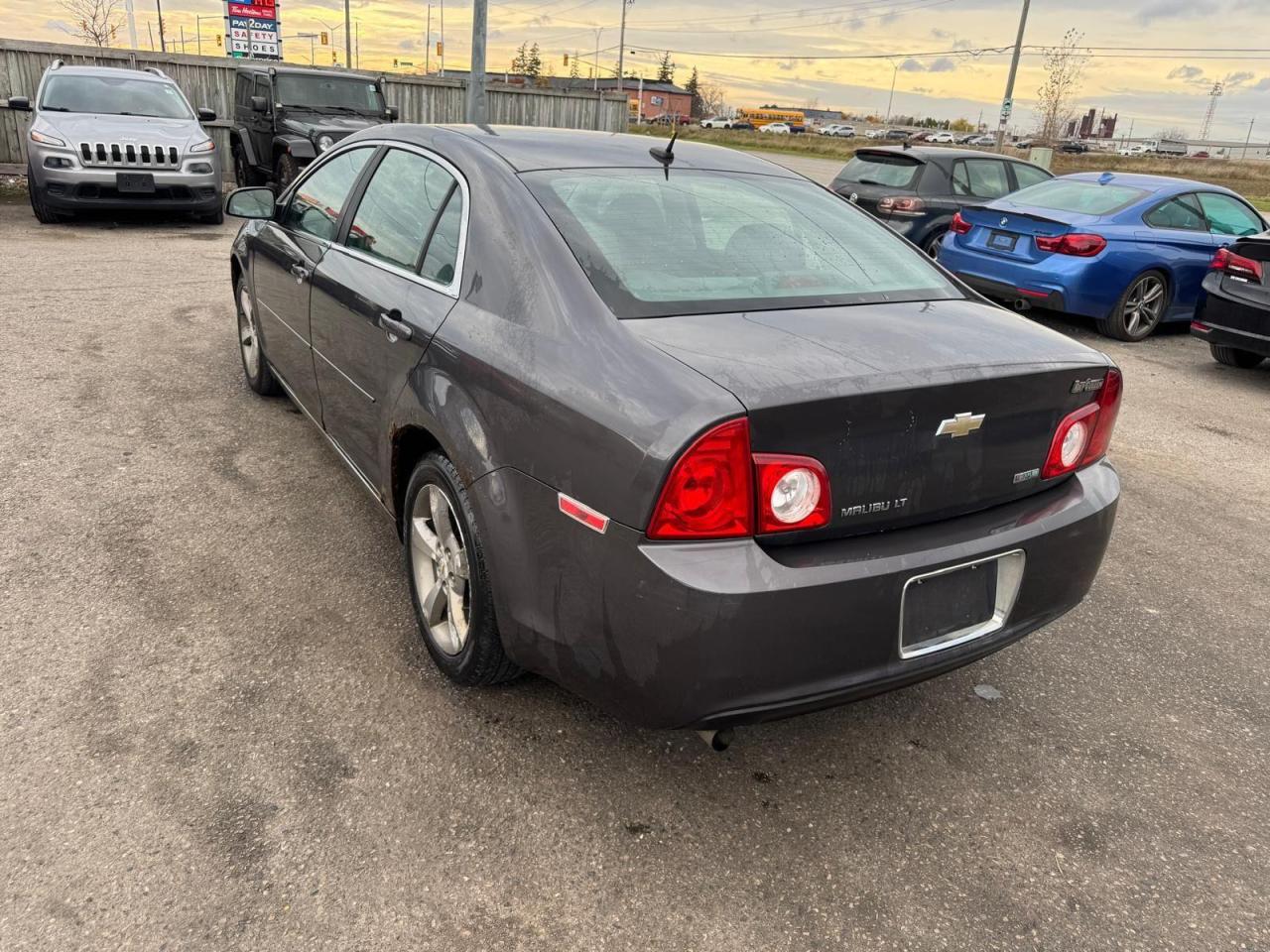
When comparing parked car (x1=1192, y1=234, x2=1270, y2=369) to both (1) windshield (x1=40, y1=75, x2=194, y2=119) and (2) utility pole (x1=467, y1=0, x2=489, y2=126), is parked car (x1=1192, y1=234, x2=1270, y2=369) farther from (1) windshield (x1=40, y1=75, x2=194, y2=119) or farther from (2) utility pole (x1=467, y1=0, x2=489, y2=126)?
(1) windshield (x1=40, y1=75, x2=194, y2=119)

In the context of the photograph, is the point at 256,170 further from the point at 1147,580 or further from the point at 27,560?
the point at 1147,580

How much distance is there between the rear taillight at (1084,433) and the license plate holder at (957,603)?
12.7 inches

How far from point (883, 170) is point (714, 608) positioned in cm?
984

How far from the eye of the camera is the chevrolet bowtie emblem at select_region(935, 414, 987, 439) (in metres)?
2.24

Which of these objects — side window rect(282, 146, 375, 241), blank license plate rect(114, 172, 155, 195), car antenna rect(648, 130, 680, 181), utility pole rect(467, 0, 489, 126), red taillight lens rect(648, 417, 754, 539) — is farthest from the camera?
utility pole rect(467, 0, 489, 126)

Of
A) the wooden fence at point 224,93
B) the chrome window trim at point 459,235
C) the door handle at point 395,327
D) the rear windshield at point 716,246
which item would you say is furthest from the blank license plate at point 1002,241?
the door handle at point 395,327

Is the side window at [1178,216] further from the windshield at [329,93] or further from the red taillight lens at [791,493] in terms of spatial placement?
the windshield at [329,93]

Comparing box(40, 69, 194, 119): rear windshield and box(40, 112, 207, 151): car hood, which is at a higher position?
box(40, 69, 194, 119): rear windshield

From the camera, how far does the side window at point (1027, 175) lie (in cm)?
1116

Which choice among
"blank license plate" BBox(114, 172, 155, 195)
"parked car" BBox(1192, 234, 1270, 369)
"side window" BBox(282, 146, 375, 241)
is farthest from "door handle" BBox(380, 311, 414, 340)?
"blank license plate" BBox(114, 172, 155, 195)

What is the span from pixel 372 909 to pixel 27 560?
89.2 inches

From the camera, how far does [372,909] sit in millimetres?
2094

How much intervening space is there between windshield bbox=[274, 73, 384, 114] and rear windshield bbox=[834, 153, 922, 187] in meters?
7.32

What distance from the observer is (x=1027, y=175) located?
36.9ft
